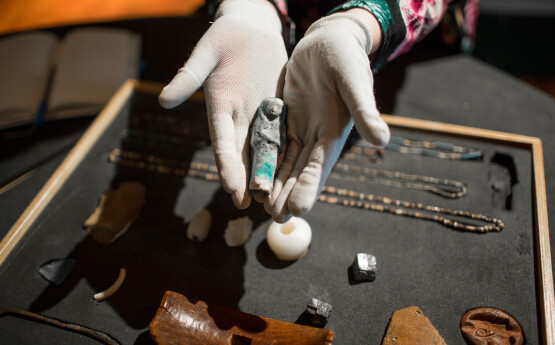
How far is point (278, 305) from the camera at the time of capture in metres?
1.03

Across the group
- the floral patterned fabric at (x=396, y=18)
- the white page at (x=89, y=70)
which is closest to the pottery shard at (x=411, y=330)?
the floral patterned fabric at (x=396, y=18)

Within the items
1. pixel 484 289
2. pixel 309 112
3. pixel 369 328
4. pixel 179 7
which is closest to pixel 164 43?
pixel 179 7

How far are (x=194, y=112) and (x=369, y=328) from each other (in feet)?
3.33

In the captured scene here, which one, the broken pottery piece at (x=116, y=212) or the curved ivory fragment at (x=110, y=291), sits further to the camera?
the broken pottery piece at (x=116, y=212)

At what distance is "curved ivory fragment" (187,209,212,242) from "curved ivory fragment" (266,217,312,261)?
0.21 meters

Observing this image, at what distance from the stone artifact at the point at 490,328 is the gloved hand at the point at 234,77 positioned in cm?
66

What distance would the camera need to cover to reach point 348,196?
49.3 inches

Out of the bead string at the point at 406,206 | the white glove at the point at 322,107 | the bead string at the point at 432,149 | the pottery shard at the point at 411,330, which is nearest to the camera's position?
the white glove at the point at 322,107

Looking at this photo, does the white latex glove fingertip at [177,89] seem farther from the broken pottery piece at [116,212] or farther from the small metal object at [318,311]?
A: the small metal object at [318,311]

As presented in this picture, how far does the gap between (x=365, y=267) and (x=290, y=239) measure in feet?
0.73

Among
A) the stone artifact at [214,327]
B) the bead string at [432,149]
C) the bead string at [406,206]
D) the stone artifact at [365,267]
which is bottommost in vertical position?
the stone artifact at [214,327]

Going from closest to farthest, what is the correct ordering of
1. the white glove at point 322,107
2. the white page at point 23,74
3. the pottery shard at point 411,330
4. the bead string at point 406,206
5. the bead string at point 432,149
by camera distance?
the white glove at point 322,107
the pottery shard at point 411,330
the bead string at point 406,206
the bead string at point 432,149
the white page at point 23,74

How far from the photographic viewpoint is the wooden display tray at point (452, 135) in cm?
99

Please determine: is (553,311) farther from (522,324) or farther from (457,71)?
(457,71)
